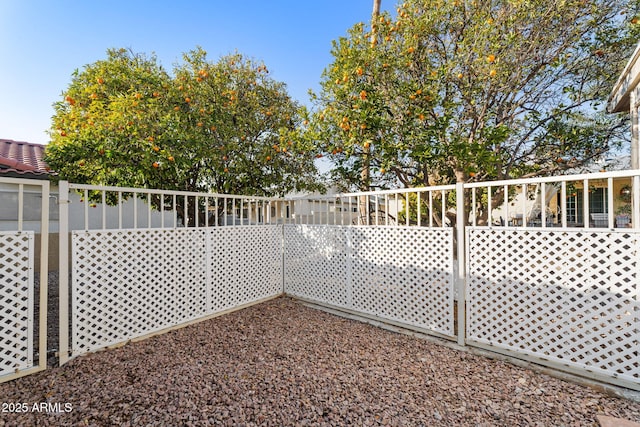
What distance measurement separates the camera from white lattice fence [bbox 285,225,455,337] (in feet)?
11.5

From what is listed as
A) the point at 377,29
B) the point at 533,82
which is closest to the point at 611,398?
the point at 533,82

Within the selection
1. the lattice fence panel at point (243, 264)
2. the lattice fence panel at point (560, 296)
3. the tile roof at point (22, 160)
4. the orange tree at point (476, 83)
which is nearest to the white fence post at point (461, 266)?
the lattice fence panel at point (560, 296)

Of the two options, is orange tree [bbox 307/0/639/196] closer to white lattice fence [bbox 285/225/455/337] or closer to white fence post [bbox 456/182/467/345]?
white fence post [bbox 456/182/467/345]

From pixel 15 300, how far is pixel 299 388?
2.89m

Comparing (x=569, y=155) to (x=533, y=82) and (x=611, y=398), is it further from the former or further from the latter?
(x=611, y=398)

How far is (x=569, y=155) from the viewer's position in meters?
5.03

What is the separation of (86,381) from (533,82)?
7239mm

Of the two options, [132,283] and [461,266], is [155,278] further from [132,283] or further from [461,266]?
[461,266]

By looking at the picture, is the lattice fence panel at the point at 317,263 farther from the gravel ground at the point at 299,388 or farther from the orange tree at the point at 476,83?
the orange tree at the point at 476,83

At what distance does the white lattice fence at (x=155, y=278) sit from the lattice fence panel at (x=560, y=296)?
339 cm

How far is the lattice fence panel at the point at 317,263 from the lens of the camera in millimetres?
4539

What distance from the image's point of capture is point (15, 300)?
2730mm

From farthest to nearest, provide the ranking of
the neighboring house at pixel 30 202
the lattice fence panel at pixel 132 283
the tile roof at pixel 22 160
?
the neighboring house at pixel 30 202 → the tile roof at pixel 22 160 → the lattice fence panel at pixel 132 283

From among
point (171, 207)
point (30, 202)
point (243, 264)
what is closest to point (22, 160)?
point (30, 202)
